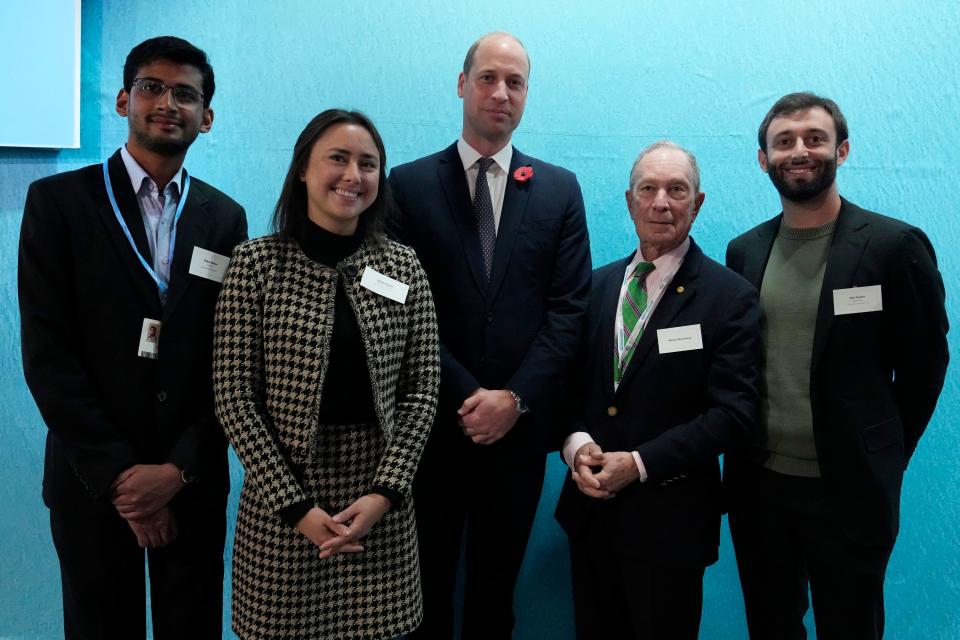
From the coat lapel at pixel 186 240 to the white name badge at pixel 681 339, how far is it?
129cm

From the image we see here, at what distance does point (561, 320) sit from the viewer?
2266 mm

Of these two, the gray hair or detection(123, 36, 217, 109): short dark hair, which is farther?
the gray hair

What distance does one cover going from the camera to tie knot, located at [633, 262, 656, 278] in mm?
2248

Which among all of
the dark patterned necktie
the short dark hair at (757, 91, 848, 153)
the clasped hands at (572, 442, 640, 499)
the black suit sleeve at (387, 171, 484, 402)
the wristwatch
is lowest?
the clasped hands at (572, 442, 640, 499)

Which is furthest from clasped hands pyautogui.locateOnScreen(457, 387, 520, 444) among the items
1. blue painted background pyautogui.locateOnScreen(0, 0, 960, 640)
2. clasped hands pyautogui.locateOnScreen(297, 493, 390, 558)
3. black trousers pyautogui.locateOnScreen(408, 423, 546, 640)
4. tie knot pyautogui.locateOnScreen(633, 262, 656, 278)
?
blue painted background pyautogui.locateOnScreen(0, 0, 960, 640)

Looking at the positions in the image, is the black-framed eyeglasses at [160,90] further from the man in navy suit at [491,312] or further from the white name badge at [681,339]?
the white name badge at [681,339]

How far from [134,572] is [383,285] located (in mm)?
1043

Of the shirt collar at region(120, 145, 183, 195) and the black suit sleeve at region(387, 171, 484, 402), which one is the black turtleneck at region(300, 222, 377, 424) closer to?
the black suit sleeve at region(387, 171, 484, 402)

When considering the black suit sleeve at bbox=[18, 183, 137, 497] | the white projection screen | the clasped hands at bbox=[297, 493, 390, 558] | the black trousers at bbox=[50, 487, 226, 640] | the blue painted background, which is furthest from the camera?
the blue painted background

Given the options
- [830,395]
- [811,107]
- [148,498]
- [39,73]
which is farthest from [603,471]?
[39,73]

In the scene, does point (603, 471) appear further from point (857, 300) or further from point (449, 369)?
point (857, 300)

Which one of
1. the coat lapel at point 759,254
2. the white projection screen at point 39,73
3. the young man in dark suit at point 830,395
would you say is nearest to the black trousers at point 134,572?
the white projection screen at point 39,73

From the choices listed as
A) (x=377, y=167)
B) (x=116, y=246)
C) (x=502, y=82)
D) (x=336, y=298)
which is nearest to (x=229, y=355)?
(x=336, y=298)

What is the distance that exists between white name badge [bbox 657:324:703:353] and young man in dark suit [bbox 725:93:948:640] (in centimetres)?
32
